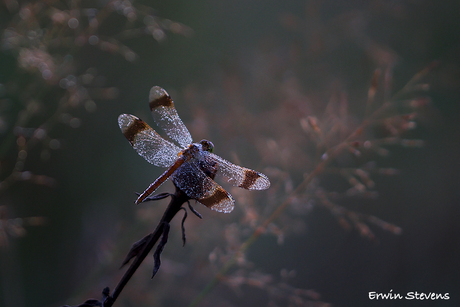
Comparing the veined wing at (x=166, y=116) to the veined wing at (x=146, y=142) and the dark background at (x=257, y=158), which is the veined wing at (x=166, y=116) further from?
the dark background at (x=257, y=158)

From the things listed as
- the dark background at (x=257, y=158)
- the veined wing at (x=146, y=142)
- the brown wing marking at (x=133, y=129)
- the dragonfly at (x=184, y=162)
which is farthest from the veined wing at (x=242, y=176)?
the dark background at (x=257, y=158)

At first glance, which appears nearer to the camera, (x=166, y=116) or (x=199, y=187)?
(x=199, y=187)

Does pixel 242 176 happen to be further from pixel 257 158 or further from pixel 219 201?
pixel 257 158

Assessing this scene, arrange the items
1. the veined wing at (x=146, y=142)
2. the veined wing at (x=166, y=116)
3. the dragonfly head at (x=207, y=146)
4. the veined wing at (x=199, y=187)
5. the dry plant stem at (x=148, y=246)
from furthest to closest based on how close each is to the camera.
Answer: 1. the veined wing at (x=166, y=116)
2. the veined wing at (x=146, y=142)
3. the dragonfly head at (x=207, y=146)
4. the veined wing at (x=199, y=187)
5. the dry plant stem at (x=148, y=246)

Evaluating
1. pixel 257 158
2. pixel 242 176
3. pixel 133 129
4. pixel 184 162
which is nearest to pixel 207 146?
pixel 184 162

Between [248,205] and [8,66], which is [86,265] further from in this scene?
[8,66]

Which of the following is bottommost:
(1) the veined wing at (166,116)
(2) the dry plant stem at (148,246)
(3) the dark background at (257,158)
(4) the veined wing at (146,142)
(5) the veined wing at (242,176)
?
(2) the dry plant stem at (148,246)

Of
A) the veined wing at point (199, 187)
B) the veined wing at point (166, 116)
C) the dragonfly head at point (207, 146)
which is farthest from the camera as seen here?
the veined wing at point (166, 116)
